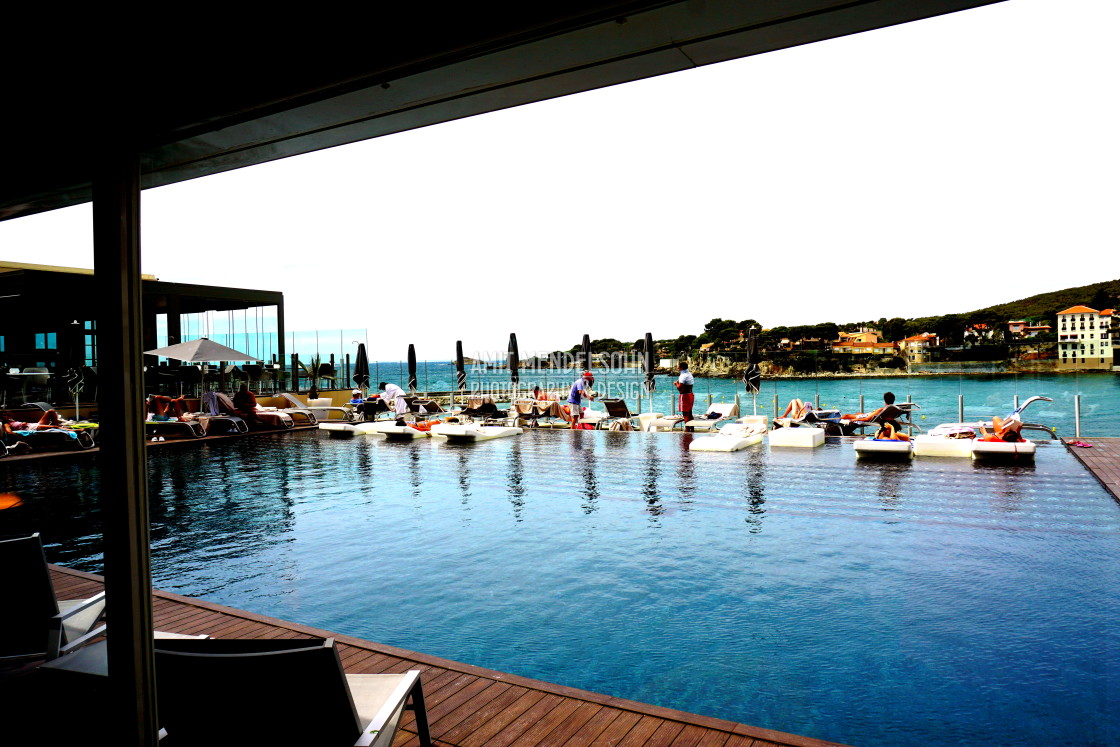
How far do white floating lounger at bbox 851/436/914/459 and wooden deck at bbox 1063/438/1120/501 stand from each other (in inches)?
81.8

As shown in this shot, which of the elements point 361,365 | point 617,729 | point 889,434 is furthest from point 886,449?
point 361,365

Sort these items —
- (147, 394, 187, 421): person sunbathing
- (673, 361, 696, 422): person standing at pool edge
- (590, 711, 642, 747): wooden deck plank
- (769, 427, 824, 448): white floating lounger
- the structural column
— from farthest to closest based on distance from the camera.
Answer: (147, 394, 187, 421): person sunbathing < (673, 361, 696, 422): person standing at pool edge < (769, 427, 824, 448): white floating lounger < (590, 711, 642, 747): wooden deck plank < the structural column

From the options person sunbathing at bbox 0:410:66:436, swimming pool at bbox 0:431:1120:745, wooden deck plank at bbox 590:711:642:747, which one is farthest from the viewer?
person sunbathing at bbox 0:410:66:436

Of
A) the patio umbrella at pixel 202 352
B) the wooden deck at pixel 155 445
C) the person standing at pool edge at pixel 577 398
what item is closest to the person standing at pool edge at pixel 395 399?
the wooden deck at pixel 155 445

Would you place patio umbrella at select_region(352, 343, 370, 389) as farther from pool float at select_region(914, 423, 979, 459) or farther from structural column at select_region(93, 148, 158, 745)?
structural column at select_region(93, 148, 158, 745)

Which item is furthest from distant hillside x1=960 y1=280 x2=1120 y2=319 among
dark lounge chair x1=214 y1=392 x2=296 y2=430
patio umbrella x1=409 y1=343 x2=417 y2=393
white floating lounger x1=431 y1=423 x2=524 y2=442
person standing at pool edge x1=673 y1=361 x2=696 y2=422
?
dark lounge chair x1=214 y1=392 x2=296 y2=430

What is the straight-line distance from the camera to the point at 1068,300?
128ft

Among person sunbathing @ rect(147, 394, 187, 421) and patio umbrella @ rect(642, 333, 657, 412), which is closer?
person sunbathing @ rect(147, 394, 187, 421)

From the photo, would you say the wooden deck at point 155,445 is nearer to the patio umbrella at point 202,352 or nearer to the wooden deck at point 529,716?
the patio umbrella at point 202,352

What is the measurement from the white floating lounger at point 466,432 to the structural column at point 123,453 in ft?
38.3

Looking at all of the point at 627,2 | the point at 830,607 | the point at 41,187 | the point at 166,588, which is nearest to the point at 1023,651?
the point at 830,607

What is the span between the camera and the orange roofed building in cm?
3055

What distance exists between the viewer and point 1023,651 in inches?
142

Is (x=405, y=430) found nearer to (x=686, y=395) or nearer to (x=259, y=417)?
(x=259, y=417)
